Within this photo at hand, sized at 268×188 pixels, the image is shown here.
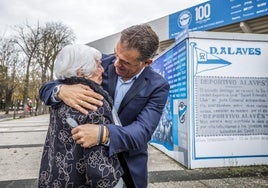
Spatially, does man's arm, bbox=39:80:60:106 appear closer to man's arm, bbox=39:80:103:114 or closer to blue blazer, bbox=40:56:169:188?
blue blazer, bbox=40:56:169:188

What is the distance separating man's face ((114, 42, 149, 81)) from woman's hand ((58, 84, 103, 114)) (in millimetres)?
259

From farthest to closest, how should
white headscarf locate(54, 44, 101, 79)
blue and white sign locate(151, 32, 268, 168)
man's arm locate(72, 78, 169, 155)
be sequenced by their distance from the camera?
1. blue and white sign locate(151, 32, 268, 168)
2. white headscarf locate(54, 44, 101, 79)
3. man's arm locate(72, 78, 169, 155)

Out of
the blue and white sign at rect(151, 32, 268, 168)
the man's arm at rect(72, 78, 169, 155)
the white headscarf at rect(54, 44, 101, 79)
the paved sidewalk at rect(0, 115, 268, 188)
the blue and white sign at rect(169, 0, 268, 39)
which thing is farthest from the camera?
the blue and white sign at rect(169, 0, 268, 39)

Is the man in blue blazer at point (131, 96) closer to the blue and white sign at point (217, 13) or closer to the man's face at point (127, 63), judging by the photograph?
the man's face at point (127, 63)

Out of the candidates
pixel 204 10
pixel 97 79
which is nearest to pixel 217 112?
pixel 97 79

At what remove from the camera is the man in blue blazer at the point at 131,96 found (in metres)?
1.41

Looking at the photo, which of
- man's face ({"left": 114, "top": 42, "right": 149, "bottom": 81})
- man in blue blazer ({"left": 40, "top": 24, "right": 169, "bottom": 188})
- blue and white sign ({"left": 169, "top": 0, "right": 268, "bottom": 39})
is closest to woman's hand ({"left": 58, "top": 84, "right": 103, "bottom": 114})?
man in blue blazer ({"left": 40, "top": 24, "right": 169, "bottom": 188})

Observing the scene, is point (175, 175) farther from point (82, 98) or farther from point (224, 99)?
point (82, 98)

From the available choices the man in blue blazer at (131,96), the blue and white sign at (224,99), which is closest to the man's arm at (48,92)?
the man in blue blazer at (131,96)

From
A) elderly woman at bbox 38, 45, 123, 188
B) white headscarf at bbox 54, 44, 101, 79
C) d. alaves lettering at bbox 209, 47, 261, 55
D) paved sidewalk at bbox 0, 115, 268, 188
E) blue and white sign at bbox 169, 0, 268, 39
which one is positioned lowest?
paved sidewalk at bbox 0, 115, 268, 188

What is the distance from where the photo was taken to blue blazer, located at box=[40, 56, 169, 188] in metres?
1.48

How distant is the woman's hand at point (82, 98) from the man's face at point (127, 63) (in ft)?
0.85

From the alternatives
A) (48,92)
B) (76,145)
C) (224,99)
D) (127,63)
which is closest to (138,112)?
(127,63)

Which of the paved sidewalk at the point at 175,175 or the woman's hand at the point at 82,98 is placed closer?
the woman's hand at the point at 82,98
